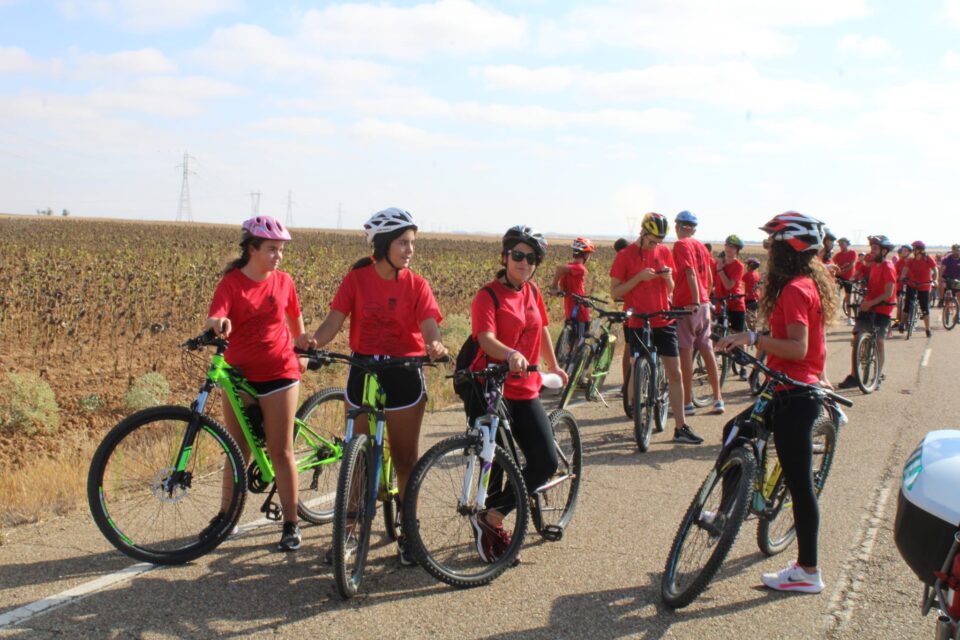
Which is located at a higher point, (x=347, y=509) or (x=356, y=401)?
(x=356, y=401)

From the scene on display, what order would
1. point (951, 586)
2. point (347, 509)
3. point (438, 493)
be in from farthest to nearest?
point (438, 493), point (347, 509), point (951, 586)

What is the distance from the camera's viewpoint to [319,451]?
5.54 m

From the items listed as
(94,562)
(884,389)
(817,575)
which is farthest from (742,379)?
(94,562)

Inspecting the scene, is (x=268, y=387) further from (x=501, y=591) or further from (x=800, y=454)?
(x=800, y=454)

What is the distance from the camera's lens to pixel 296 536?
200 inches

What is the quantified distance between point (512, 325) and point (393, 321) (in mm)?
712

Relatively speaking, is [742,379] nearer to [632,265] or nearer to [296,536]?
[632,265]

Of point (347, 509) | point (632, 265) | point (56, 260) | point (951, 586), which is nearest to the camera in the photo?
point (951, 586)

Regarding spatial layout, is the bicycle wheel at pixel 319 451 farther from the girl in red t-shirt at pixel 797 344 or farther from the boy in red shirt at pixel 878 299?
the boy in red shirt at pixel 878 299

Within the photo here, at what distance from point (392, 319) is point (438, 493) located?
107 cm

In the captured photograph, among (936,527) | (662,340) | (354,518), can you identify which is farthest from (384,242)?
(662,340)

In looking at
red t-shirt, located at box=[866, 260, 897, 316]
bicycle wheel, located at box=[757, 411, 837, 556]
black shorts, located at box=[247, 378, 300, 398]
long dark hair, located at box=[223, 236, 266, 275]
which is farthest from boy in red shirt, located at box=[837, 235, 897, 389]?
long dark hair, located at box=[223, 236, 266, 275]

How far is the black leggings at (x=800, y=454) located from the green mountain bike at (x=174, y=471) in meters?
2.89

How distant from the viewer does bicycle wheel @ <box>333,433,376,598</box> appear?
420 centimetres
